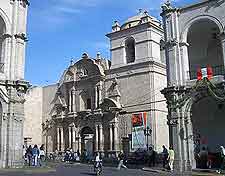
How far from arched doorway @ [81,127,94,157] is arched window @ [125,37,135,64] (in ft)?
29.1

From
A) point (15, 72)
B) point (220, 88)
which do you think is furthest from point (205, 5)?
point (15, 72)

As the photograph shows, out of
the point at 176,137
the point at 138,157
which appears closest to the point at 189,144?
the point at 176,137

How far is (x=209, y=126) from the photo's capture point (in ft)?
81.1

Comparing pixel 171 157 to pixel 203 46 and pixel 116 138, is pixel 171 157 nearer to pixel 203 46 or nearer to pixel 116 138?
pixel 203 46

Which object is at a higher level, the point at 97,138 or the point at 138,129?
the point at 138,129

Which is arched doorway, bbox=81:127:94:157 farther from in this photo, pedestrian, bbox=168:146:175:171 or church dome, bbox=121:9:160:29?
pedestrian, bbox=168:146:175:171

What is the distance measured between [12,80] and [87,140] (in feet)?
62.8

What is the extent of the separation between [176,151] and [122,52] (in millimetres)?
18676

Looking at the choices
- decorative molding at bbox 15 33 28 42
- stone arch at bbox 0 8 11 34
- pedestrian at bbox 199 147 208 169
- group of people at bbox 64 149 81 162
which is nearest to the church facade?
pedestrian at bbox 199 147 208 169

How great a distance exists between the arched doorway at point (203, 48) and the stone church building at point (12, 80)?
36.6 ft

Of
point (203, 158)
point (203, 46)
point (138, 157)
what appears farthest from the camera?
point (138, 157)

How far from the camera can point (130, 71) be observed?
3753 centimetres

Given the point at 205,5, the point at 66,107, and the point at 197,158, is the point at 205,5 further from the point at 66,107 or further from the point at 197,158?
the point at 66,107

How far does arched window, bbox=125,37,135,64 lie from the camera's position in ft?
127
